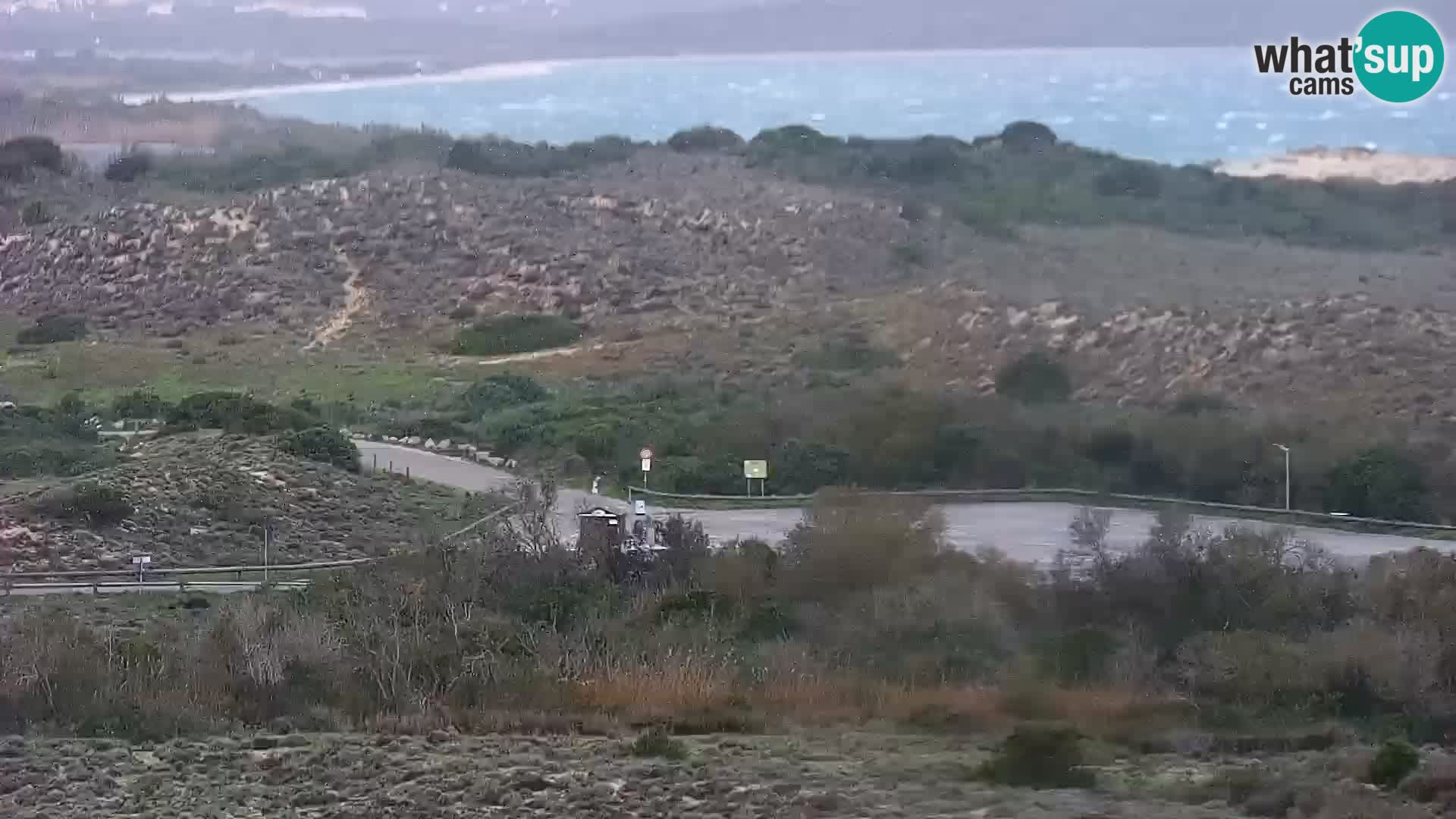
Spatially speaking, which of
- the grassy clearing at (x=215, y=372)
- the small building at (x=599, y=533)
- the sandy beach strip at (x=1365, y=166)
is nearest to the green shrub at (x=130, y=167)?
the grassy clearing at (x=215, y=372)

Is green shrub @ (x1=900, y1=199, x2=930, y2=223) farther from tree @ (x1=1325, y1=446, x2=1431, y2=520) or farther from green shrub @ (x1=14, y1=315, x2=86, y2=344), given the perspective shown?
tree @ (x1=1325, y1=446, x2=1431, y2=520)

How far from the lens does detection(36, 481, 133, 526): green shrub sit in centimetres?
1861

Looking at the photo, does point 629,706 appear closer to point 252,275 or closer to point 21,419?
point 21,419

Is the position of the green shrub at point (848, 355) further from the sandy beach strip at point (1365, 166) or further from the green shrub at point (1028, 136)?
the green shrub at point (1028, 136)

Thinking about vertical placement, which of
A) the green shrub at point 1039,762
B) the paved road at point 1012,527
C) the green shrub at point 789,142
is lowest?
the green shrub at point 1039,762

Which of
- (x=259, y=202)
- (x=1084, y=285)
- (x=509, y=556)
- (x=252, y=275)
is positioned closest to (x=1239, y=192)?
(x=1084, y=285)

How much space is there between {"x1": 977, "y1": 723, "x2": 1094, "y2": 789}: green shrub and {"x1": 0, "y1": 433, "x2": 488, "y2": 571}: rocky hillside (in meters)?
10.1

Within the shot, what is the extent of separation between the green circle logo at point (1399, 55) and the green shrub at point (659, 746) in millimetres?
12425

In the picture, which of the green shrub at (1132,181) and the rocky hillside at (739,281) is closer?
the rocky hillside at (739,281)

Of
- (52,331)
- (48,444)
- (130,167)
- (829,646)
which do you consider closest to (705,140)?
(130,167)

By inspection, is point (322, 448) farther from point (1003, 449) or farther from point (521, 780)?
point (521, 780)

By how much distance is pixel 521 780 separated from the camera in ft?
29.8

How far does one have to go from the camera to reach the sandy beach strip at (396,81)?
110ft

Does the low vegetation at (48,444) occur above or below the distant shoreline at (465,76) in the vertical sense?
below
